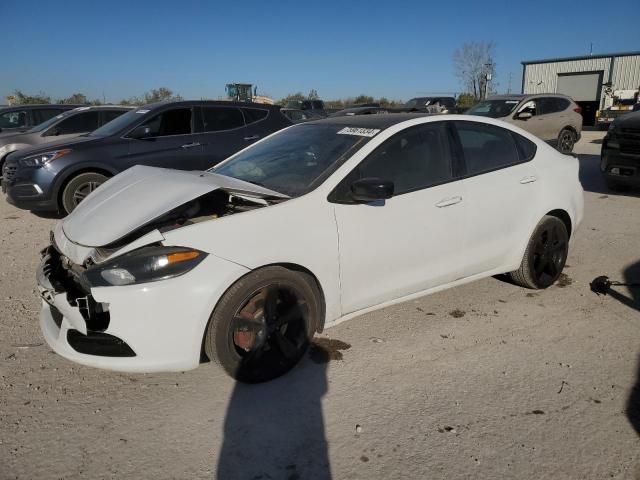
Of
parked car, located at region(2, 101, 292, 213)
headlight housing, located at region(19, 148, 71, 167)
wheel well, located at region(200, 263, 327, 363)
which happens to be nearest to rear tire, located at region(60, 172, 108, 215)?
A: parked car, located at region(2, 101, 292, 213)

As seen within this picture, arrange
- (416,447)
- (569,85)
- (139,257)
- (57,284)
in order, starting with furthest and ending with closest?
(569,85) < (57,284) < (139,257) < (416,447)

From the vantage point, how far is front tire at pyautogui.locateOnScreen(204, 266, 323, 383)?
9.14ft

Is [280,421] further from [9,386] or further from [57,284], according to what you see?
[9,386]

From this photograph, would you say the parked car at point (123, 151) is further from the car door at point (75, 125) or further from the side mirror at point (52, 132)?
the car door at point (75, 125)

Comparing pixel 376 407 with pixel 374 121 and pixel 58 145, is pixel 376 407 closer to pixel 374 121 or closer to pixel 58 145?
pixel 374 121

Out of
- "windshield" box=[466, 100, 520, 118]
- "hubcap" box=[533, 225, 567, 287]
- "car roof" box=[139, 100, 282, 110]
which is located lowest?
"hubcap" box=[533, 225, 567, 287]

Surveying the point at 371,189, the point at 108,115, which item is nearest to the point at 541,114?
the point at 108,115

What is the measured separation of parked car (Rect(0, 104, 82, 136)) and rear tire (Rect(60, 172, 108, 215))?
19.7 ft

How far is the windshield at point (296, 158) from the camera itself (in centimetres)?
335

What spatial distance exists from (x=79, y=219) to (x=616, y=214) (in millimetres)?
7054

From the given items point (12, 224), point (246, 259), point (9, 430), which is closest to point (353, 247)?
point (246, 259)

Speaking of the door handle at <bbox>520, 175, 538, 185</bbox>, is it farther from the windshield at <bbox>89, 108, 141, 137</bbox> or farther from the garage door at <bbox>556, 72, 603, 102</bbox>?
the garage door at <bbox>556, 72, 603, 102</bbox>

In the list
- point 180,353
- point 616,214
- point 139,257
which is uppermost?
point 139,257

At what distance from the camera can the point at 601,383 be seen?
118 inches
